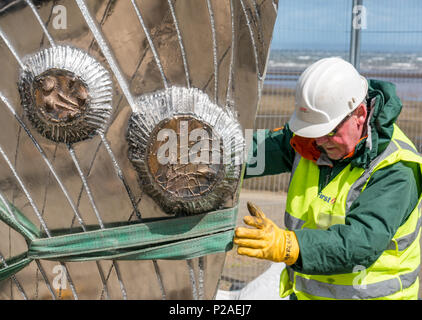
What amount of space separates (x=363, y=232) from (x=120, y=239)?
2.39 feet

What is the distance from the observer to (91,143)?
1681mm

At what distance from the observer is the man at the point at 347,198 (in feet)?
5.66

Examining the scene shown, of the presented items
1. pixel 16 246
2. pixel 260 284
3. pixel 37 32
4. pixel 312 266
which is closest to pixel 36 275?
pixel 16 246

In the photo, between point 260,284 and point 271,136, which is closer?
point 271,136

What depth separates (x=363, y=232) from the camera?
1.71 metres

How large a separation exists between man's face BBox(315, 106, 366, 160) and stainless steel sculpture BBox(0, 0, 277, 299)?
29cm

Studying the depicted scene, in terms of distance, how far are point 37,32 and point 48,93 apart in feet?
0.56

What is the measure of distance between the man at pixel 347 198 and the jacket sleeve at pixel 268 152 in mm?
138

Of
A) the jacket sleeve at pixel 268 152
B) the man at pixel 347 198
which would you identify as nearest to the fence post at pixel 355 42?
the jacket sleeve at pixel 268 152

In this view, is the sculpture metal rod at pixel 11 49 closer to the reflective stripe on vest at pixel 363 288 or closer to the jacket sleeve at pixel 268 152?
the jacket sleeve at pixel 268 152

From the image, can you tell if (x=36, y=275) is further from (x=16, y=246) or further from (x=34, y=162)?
(x=34, y=162)

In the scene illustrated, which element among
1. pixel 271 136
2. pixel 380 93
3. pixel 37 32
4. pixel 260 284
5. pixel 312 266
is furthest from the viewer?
pixel 260 284

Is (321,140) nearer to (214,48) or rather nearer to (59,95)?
(214,48)

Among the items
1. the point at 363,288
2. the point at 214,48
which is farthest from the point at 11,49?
the point at 363,288
